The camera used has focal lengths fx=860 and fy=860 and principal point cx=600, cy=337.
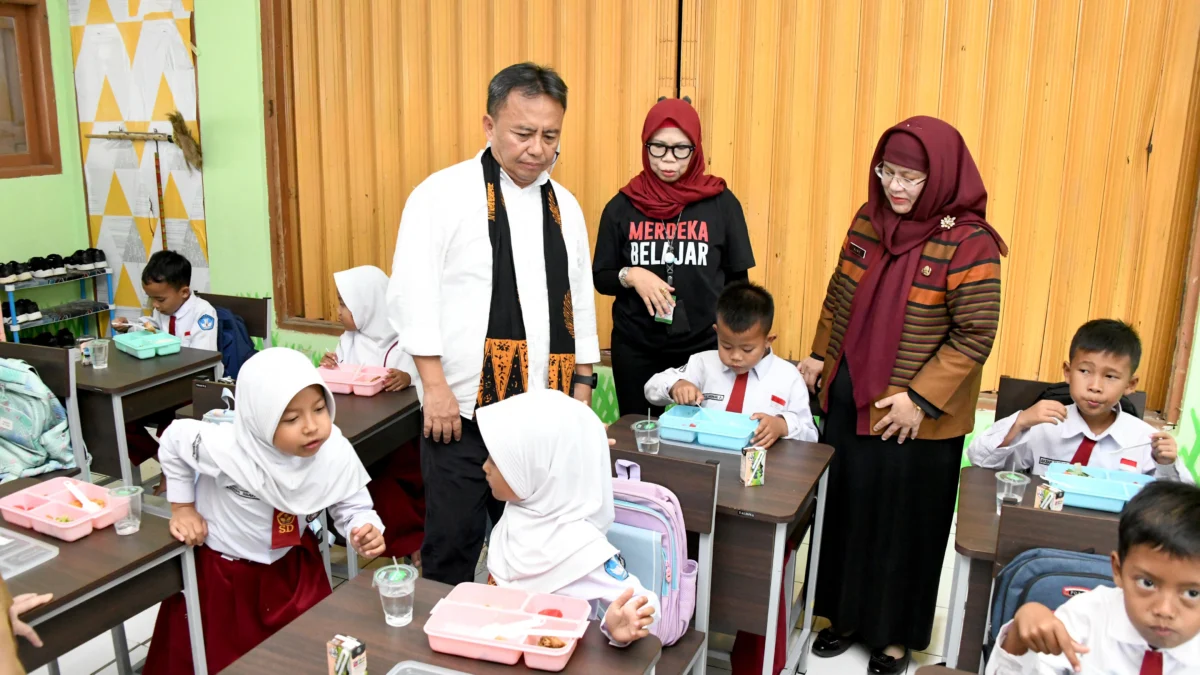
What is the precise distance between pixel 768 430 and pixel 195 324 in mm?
2973

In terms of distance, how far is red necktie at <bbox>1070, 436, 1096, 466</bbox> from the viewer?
8.38ft

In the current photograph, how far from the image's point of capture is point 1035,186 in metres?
3.72

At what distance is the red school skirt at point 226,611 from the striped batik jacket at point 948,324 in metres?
1.79

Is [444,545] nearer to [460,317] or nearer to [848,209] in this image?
[460,317]

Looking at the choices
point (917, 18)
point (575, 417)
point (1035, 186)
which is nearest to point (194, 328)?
point (575, 417)

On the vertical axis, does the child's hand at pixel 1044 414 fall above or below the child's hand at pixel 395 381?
above

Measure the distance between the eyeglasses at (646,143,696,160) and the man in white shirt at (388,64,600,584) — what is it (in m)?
0.64

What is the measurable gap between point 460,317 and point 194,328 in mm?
2438

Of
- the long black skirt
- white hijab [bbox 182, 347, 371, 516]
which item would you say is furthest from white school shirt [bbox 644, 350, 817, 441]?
white hijab [bbox 182, 347, 371, 516]

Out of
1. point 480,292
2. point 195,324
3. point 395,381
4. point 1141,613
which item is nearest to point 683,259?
point 480,292

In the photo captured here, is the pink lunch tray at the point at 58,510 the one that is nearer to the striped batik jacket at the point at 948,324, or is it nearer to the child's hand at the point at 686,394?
the child's hand at the point at 686,394

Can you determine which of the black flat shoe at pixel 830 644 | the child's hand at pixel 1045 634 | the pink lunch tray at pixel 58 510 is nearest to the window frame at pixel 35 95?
the pink lunch tray at pixel 58 510

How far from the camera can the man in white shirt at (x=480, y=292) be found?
234 centimetres

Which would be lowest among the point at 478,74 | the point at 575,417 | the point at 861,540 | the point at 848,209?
the point at 861,540
